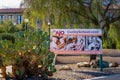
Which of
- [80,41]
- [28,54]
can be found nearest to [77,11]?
[80,41]

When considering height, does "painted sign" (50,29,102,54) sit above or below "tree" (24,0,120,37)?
below

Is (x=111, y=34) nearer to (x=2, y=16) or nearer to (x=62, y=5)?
(x=62, y=5)

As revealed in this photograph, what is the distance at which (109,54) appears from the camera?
28.4 metres

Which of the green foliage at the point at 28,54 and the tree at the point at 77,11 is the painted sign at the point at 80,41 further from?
the tree at the point at 77,11

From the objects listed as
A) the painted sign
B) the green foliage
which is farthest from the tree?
the green foliage

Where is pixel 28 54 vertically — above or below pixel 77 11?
Answer: below

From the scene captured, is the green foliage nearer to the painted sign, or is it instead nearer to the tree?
the painted sign

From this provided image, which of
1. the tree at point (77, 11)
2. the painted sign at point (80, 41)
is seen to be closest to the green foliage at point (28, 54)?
the painted sign at point (80, 41)

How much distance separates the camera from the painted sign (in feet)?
49.3

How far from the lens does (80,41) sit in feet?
49.8

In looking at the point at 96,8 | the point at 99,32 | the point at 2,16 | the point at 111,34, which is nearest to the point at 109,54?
the point at 111,34

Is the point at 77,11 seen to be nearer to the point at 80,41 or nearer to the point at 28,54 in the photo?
the point at 80,41

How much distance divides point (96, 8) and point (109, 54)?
10.7 meters

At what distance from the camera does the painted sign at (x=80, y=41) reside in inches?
591
